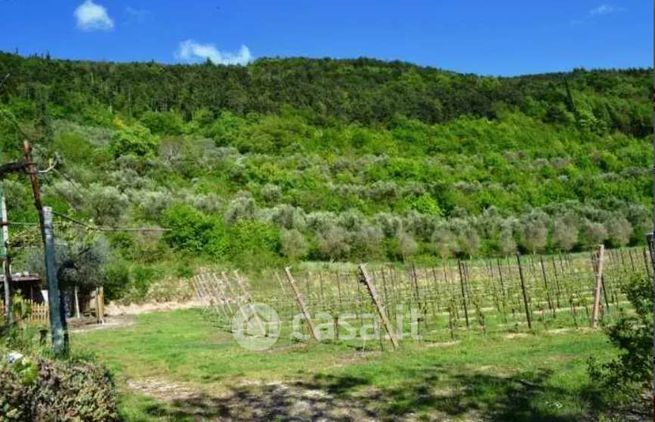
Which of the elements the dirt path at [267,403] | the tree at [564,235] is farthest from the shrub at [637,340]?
the tree at [564,235]

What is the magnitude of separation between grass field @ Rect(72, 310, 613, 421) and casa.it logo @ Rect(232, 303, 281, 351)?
1.62 ft

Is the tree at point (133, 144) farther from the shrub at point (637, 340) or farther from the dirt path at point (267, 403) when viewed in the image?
the shrub at point (637, 340)

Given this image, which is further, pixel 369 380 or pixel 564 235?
pixel 564 235

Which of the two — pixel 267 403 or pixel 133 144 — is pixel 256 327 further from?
pixel 133 144

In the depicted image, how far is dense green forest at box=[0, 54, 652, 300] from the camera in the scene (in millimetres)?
34000

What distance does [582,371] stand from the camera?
24.8ft

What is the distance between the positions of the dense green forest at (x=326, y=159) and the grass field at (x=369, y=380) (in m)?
3.08

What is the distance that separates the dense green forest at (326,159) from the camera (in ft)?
112

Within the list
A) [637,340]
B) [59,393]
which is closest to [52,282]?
[59,393]

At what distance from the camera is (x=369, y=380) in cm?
783

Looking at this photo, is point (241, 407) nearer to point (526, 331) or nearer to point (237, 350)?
point (237, 350)

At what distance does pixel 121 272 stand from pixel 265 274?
7.06 m

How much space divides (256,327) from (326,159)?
45.1 meters

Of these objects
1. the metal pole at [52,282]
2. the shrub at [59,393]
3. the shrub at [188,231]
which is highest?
the shrub at [188,231]
